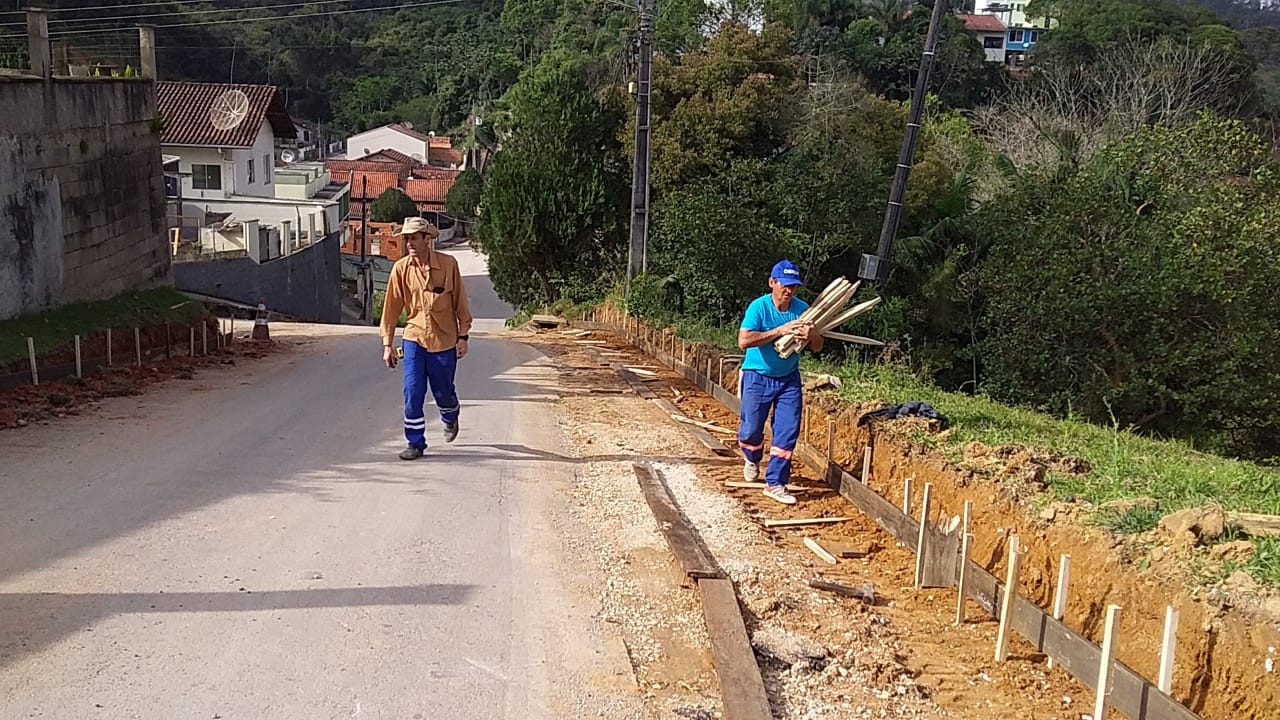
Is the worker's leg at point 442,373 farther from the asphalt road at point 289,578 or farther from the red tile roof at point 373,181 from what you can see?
the red tile roof at point 373,181

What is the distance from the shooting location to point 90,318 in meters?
13.7

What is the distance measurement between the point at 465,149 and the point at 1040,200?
54.6 meters

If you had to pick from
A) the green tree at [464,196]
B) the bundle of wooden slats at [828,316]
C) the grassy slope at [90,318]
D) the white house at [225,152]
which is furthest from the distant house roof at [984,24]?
the bundle of wooden slats at [828,316]

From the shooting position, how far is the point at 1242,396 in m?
15.4

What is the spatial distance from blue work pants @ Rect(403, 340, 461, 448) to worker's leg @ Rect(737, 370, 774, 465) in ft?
7.45

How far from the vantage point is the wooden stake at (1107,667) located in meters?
4.12

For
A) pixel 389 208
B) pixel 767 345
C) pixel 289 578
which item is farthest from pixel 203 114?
pixel 289 578

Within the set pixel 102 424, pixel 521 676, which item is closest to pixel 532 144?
pixel 102 424

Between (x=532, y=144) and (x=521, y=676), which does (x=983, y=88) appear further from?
(x=521, y=676)

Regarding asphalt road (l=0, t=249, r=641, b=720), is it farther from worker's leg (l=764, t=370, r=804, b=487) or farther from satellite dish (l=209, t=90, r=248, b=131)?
satellite dish (l=209, t=90, r=248, b=131)

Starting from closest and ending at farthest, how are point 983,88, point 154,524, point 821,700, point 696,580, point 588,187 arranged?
1. point 821,700
2. point 696,580
3. point 154,524
4. point 588,187
5. point 983,88

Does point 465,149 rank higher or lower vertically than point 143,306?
higher

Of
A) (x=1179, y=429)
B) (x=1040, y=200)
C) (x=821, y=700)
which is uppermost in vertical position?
(x=1040, y=200)

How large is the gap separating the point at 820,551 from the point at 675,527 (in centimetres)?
94
